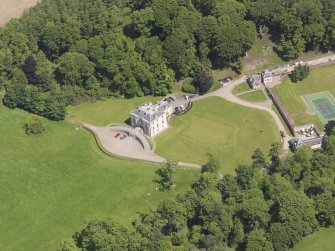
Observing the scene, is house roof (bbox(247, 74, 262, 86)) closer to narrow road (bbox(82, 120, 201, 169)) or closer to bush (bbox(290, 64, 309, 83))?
bush (bbox(290, 64, 309, 83))

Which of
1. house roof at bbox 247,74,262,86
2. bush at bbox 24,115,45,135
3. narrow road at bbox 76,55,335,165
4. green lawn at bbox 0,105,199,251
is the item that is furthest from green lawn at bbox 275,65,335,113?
bush at bbox 24,115,45,135

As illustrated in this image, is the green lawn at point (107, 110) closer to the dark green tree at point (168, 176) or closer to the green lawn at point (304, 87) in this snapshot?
the dark green tree at point (168, 176)

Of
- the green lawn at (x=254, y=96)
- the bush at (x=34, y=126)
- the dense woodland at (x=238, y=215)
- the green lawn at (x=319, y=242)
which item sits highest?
the bush at (x=34, y=126)

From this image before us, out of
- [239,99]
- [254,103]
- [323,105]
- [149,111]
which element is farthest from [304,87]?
[149,111]

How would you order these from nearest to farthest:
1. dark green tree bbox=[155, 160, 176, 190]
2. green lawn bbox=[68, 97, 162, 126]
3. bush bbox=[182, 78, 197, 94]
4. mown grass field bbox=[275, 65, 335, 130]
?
dark green tree bbox=[155, 160, 176, 190], mown grass field bbox=[275, 65, 335, 130], green lawn bbox=[68, 97, 162, 126], bush bbox=[182, 78, 197, 94]

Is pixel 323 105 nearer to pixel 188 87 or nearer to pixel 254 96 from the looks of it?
pixel 254 96

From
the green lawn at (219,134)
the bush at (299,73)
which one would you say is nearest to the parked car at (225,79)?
the green lawn at (219,134)
